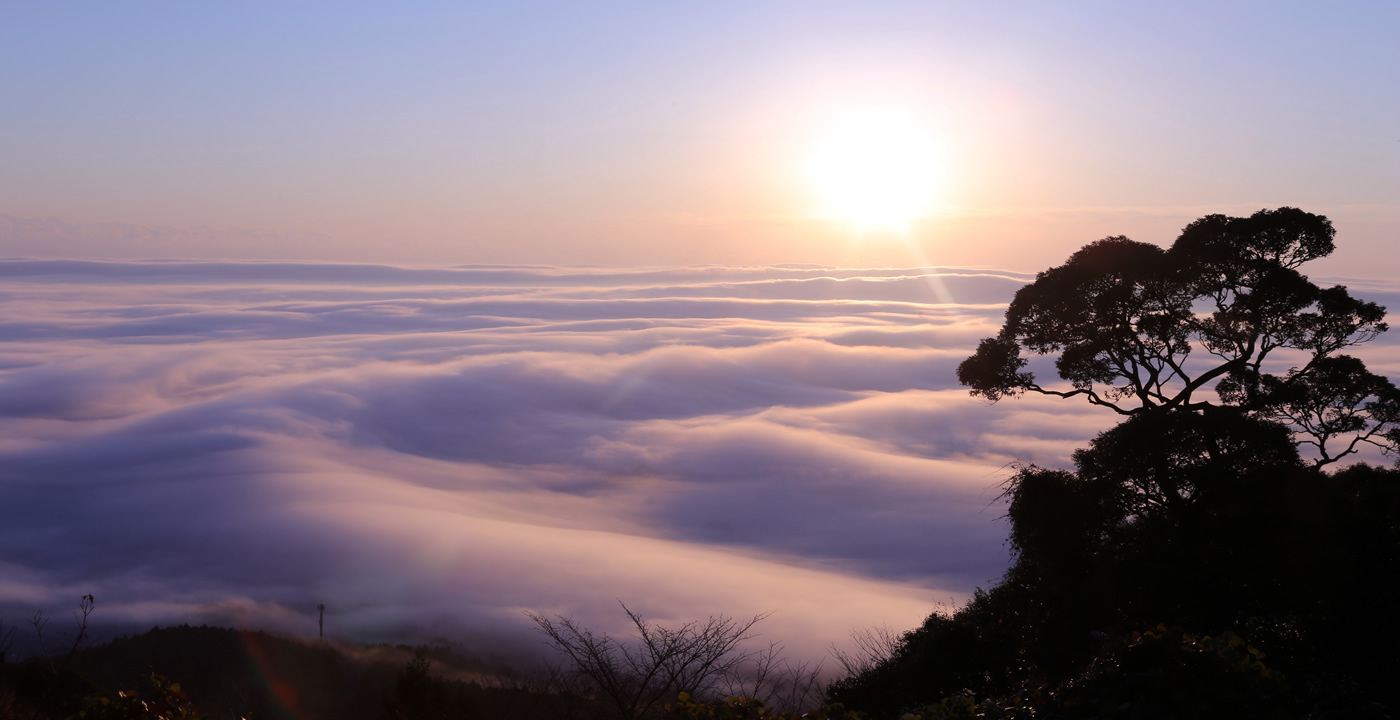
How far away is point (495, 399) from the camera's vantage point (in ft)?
640

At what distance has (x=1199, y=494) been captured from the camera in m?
18.1

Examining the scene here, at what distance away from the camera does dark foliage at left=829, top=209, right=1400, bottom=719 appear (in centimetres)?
1698

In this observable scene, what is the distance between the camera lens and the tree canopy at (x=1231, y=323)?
2044 cm

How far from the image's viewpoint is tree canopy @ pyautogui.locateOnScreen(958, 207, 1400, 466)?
20438 millimetres

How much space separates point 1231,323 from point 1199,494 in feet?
18.2

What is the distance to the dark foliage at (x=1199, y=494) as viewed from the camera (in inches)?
669

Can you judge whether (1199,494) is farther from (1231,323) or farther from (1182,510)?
(1231,323)

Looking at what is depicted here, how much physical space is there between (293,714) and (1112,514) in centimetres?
6362

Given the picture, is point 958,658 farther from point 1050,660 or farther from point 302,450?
point 302,450

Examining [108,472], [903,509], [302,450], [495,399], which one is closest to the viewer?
[903,509]

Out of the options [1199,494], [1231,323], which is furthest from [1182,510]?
[1231,323]

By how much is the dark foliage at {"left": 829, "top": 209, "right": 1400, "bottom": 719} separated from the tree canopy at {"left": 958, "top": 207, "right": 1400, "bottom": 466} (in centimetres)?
5

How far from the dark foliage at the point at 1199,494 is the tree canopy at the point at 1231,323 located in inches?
1.9

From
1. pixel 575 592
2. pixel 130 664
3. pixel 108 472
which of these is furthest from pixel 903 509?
pixel 108 472
